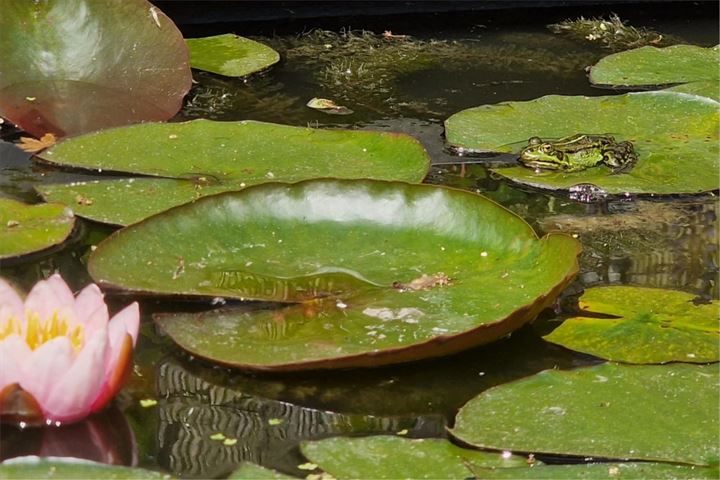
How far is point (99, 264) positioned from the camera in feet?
5.12

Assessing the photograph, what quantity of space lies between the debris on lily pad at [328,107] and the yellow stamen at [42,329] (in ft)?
4.07

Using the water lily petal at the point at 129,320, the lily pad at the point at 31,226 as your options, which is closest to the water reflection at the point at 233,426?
the water lily petal at the point at 129,320

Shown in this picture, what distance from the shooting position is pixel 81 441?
1.25 metres

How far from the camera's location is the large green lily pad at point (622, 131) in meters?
2.03

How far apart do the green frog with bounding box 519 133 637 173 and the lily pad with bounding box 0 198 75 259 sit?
873mm

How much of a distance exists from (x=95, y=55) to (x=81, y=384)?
1.37m

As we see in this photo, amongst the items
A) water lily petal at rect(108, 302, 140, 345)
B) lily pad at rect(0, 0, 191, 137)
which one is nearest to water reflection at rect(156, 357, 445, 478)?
water lily petal at rect(108, 302, 140, 345)

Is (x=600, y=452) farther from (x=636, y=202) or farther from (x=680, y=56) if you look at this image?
(x=680, y=56)

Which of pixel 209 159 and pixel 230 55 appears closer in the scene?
pixel 209 159

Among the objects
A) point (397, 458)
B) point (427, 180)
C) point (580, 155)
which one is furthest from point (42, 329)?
point (580, 155)

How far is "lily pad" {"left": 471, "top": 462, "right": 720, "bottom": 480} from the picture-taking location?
117 cm

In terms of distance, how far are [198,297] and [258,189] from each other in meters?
0.23

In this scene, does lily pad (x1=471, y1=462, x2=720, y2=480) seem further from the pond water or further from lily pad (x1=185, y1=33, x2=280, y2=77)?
lily pad (x1=185, y1=33, x2=280, y2=77)

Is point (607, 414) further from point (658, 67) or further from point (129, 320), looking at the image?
point (658, 67)
